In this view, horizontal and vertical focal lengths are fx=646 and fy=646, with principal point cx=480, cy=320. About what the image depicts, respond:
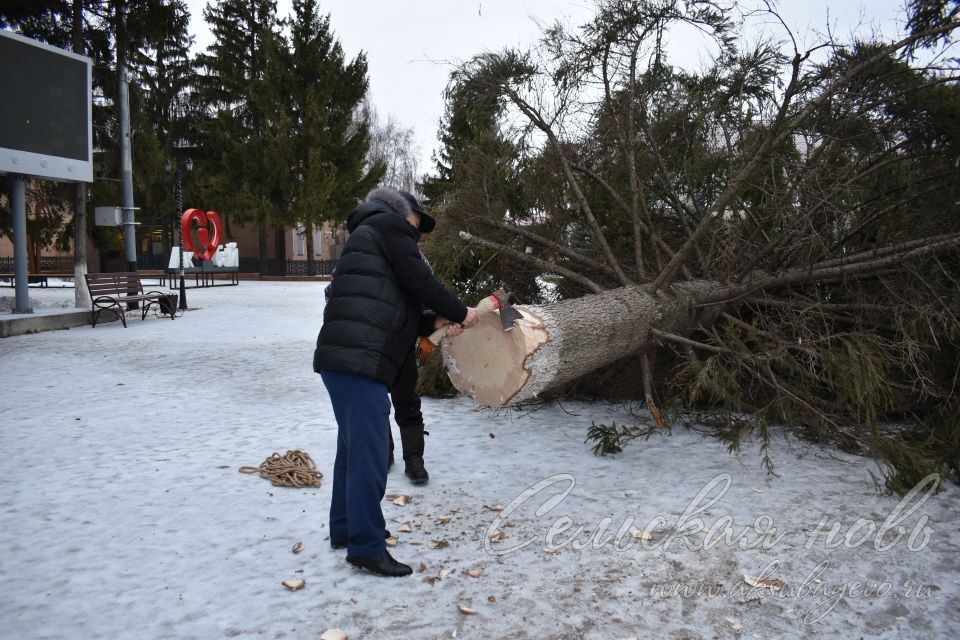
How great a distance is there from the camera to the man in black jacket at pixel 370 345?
281cm

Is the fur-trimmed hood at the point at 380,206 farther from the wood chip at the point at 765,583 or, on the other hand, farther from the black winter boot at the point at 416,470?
the wood chip at the point at 765,583

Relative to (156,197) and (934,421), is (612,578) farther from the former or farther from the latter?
(156,197)

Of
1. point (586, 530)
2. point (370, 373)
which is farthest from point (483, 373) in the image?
point (586, 530)

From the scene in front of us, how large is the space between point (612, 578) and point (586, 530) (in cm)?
49

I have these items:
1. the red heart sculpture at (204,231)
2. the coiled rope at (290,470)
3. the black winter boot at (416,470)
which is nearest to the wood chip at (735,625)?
the black winter boot at (416,470)

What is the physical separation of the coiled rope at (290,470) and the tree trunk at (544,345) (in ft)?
3.97

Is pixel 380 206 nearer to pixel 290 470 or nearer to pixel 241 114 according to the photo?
pixel 290 470

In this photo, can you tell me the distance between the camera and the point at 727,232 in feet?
15.8

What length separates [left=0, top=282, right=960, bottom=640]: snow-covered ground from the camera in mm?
2514

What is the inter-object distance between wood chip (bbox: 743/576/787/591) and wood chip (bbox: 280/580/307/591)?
6.23 feet

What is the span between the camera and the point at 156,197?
30.4 m

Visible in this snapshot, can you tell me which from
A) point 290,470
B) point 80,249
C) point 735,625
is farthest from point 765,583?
point 80,249

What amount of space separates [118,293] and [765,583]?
13.3 m

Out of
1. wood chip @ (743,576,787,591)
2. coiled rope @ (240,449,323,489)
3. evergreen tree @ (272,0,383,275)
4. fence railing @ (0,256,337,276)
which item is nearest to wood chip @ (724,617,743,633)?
wood chip @ (743,576,787,591)
